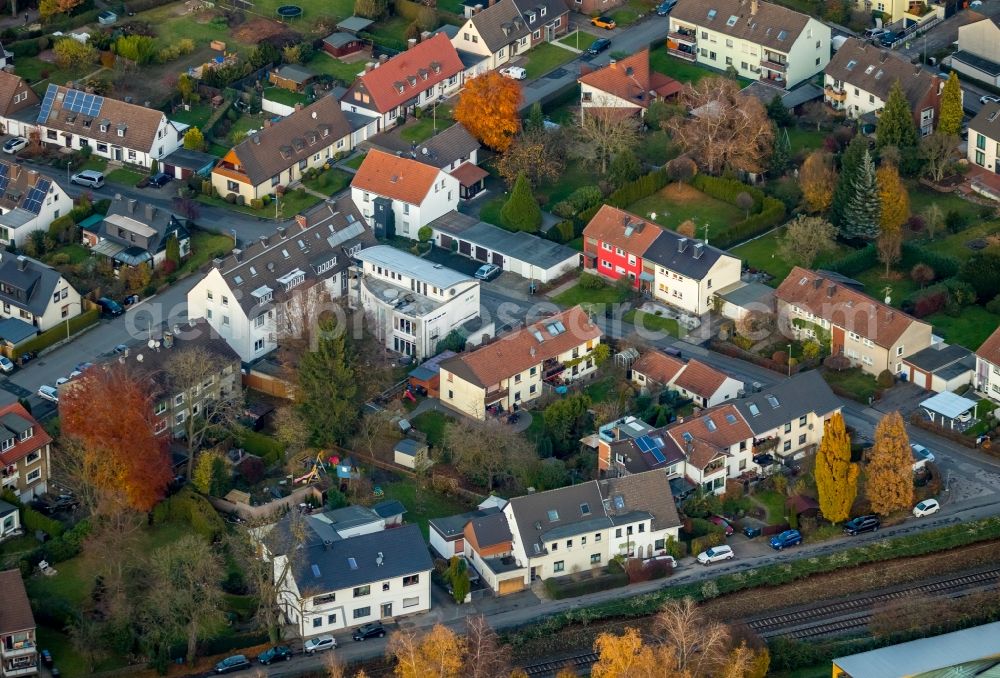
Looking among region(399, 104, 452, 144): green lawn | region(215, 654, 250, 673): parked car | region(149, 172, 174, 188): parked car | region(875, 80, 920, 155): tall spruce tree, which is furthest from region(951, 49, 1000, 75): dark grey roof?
region(215, 654, 250, 673): parked car

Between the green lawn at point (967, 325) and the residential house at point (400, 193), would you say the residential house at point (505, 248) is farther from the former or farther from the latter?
the green lawn at point (967, 325)

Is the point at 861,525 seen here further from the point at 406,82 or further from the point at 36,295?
the point at 406,82

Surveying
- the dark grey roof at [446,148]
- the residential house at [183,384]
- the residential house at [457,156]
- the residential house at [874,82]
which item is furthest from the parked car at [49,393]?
the residential house at [874,82]

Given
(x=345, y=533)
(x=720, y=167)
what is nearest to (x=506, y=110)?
(x=720, y=167)

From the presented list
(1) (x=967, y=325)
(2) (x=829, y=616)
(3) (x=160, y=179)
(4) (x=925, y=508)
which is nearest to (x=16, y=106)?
(3) (x=160, y=179)

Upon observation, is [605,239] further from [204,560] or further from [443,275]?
[204,560]

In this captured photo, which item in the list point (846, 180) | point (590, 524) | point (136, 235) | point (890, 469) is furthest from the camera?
point (846, 180)
